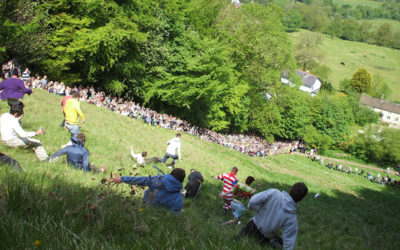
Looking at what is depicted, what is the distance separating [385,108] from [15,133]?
351ft

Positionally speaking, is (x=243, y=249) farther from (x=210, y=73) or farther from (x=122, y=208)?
(x=210, y=73)

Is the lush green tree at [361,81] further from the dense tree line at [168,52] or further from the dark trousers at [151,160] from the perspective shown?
the dark trousers at [151,160]

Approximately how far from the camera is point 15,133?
21.6 feet

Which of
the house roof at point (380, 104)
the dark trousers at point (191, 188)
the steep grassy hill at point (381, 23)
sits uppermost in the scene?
the steep grassy hill at point (381, 23)

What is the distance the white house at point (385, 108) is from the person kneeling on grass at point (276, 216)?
100596 millimetres

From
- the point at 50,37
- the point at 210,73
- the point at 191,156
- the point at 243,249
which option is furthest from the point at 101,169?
the point at 210,73

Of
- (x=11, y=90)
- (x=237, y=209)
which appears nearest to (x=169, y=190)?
(x=237, y=209)

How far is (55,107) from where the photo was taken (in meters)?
15.6

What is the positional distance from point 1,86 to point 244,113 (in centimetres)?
3399

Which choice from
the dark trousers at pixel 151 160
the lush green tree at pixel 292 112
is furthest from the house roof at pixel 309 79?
the dark trousers at pixel 151 160

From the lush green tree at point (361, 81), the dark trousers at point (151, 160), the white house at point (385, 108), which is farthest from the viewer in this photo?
the lush green tree at point (361, 81)

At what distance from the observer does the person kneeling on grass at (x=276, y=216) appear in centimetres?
407

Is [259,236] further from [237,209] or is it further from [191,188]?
[191,188]

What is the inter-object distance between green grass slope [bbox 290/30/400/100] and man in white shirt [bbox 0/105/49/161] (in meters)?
106
